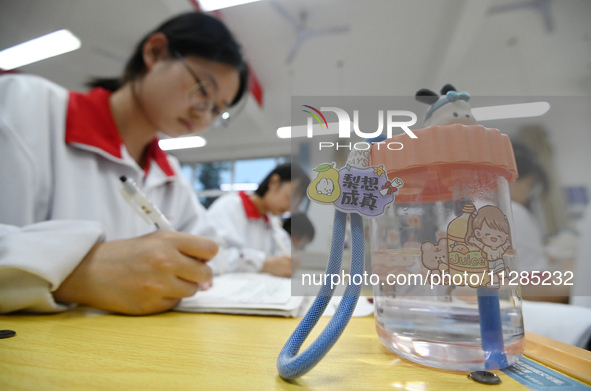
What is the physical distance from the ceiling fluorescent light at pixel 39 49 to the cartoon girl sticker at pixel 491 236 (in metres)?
0.71

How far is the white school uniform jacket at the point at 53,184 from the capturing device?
279mm

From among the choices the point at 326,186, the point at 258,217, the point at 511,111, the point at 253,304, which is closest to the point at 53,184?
the point at 253,304

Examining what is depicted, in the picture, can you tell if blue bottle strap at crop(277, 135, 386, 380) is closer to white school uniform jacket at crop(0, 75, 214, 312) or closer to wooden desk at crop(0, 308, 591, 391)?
wooden desk at crop(0, 308, 591, 391)

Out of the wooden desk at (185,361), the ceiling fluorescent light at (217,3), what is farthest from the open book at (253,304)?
the ceiling fluorescent light at (217,3)

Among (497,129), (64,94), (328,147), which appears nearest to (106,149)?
(64,94)

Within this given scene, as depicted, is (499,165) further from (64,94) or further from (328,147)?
(64,94)

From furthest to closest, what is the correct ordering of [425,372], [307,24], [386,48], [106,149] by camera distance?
[307,24]
[386,48]
[106,149]
[425,372]

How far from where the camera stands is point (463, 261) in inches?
6.5

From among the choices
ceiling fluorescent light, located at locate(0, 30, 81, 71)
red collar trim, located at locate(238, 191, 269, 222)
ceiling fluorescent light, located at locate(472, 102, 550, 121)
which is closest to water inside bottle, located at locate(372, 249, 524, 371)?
ceiling fluorescent light, located at locate(472, 102, 550, 121)

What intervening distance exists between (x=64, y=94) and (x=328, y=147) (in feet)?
2.05

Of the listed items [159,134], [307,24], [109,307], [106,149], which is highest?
[307,24]

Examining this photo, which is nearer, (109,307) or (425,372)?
(425,372)

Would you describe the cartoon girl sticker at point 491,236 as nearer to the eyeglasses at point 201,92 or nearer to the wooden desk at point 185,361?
the wooden desk at point 185,361

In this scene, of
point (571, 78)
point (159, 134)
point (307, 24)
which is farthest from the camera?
point (307, 24)
